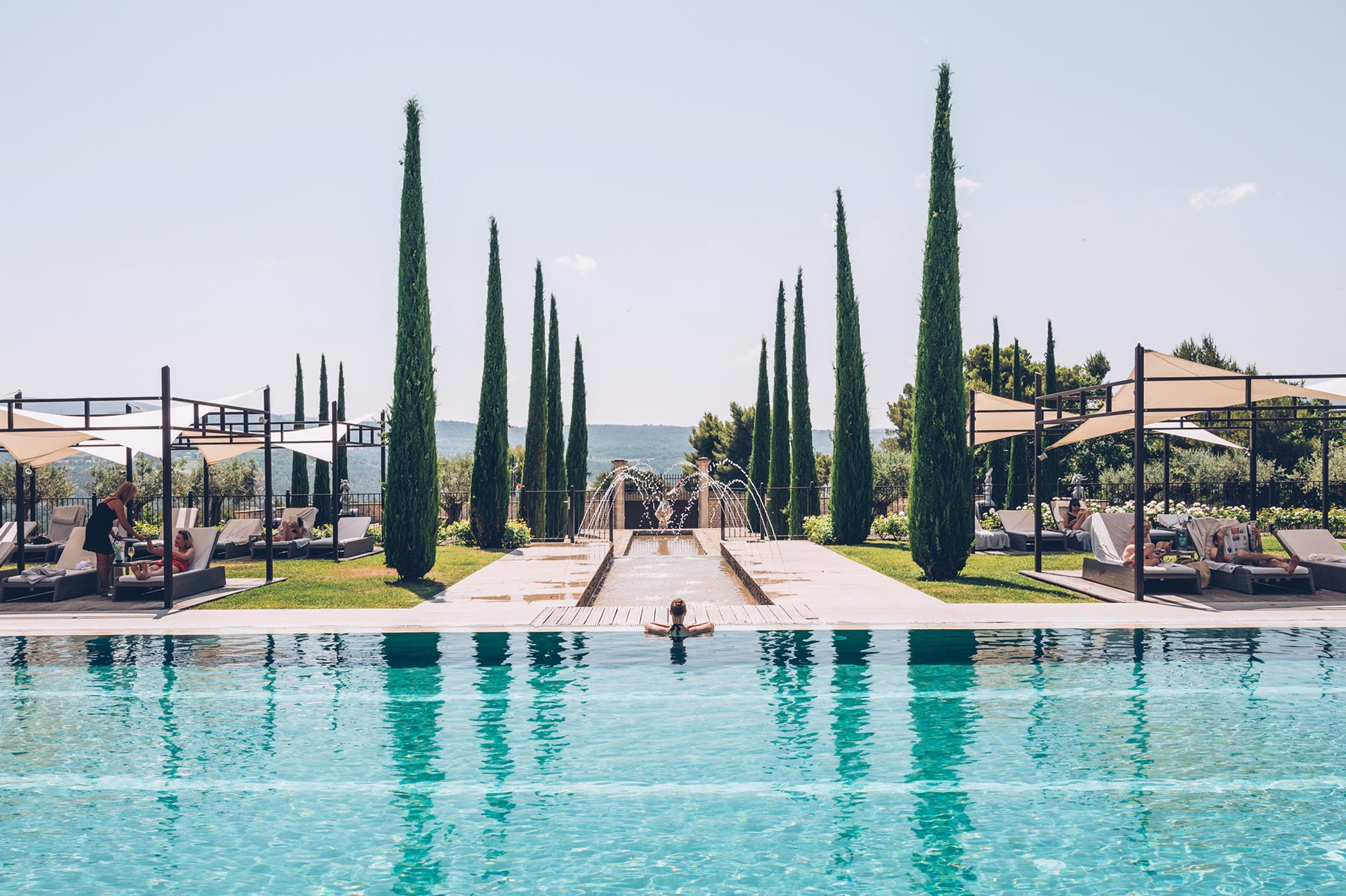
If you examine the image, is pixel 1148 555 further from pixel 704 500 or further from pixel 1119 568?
pixel 704 500

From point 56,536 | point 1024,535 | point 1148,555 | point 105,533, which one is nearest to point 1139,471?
point 1148,555

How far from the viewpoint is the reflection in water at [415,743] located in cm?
522

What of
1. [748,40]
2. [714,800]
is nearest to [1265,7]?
[748,40]

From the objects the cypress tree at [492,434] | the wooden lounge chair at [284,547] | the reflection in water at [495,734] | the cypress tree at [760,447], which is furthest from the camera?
the cypress tree at [760,447]

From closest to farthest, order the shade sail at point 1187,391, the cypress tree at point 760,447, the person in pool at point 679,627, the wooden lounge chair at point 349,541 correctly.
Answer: the person in pool at point 679,627 → the shade sail at point 1187,391 → the wooden lounge chair at point 349,541 → the cypress tree at point 760,447

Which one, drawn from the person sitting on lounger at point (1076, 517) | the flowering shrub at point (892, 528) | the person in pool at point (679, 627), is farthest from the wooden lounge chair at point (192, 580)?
the person sitting on lounger at point (1076, 517)

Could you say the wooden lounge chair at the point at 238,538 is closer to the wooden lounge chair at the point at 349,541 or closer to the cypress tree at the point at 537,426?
the wooden lounge chair at the point at 349,541

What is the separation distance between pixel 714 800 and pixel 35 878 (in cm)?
378

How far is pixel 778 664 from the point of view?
9.49 m

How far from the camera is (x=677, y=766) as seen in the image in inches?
267

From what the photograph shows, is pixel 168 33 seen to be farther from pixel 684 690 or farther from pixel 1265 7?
pixel 1265 7

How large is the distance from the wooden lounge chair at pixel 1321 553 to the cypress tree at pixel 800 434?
13933 mm

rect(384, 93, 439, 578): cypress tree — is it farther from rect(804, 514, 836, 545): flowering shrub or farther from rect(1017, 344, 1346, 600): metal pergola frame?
rect(804, 514, 836, 545): flowering shrub

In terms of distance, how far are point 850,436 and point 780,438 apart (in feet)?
19.8
